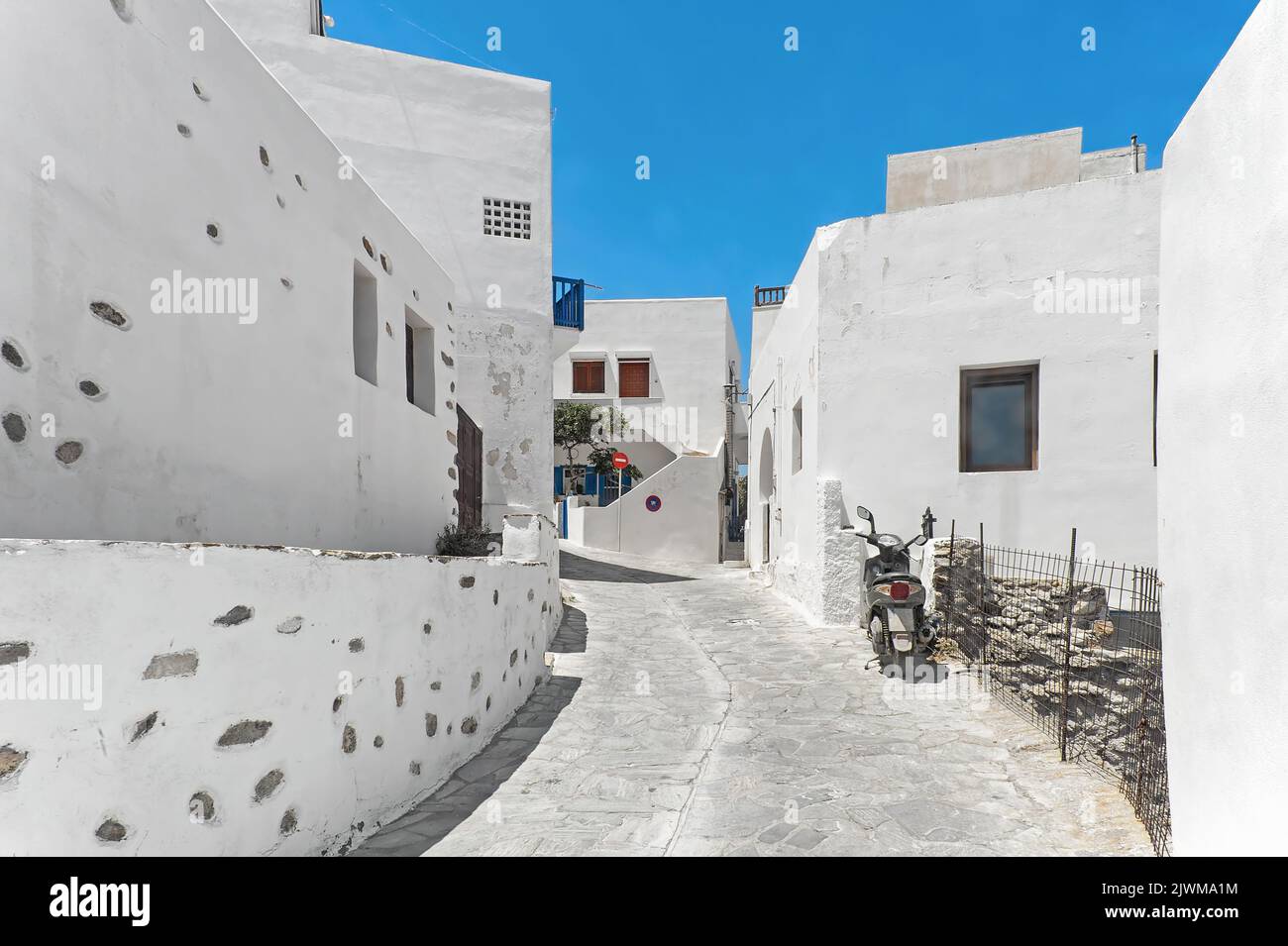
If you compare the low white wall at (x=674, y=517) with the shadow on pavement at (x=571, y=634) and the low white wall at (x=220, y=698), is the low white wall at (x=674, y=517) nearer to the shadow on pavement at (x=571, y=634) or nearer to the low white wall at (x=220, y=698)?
the shadow on pavement at (x=571, y=634)

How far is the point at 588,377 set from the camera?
26.0 meters

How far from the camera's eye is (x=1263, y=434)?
2438 mm

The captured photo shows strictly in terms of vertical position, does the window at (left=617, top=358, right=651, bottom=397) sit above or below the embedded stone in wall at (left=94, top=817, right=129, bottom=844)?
above

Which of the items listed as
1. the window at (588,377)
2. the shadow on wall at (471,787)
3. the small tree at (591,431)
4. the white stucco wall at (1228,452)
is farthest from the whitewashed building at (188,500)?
the window at (588,377)

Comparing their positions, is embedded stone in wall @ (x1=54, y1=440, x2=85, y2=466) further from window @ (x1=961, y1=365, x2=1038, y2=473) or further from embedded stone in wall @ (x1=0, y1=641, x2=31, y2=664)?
window @ (x1=961, y1=365, x2=1038, y2=473)

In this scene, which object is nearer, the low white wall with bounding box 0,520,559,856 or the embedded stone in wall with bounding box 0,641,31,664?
the embedded stone in wall with bounding box 0,641,31,664

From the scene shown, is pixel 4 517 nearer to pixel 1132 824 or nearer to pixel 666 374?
pixel 1132 824

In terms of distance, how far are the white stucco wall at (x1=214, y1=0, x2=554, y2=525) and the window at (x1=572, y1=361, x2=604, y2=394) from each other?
1375 centimetres

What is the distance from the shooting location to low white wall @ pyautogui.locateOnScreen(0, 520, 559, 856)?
7.18 ft

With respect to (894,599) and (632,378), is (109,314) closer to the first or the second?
(894,599)

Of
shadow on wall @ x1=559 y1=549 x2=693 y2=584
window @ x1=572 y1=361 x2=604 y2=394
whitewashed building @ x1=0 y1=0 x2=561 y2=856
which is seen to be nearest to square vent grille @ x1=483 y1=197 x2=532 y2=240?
whitewashed building @ x1=0 y1=0 x2=561 y2=856

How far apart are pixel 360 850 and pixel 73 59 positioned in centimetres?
379
